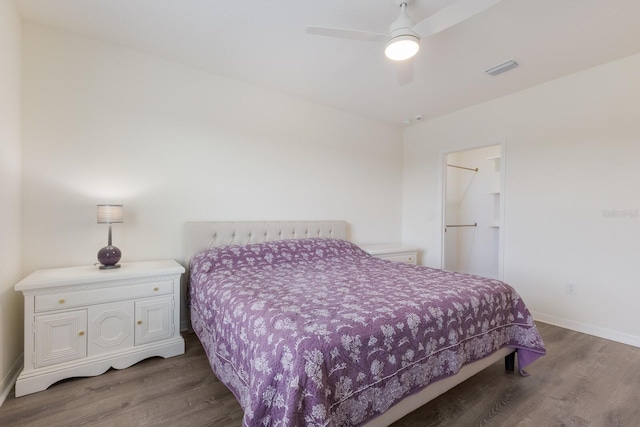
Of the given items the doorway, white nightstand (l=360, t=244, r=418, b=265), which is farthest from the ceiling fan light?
the doorway

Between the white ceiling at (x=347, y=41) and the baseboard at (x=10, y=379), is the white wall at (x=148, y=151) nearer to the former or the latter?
the white ceiling at (x=347, y=41)

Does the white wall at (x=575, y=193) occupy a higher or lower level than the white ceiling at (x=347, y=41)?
lower

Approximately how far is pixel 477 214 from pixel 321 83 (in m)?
3.73

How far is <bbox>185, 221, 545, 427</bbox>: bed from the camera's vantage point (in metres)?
1.15

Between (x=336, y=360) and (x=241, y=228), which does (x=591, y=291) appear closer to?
(x=336, y=360)

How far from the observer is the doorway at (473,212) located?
16.5 ft

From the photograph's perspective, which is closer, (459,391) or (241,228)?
(459,391)

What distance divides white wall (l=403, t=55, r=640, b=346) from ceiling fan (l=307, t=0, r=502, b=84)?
2219 mm

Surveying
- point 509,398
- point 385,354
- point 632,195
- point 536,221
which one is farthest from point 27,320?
point 632,195

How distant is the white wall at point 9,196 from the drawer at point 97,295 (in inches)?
9.5

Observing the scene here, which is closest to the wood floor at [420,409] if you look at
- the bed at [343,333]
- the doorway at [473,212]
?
the bed at [343,333]

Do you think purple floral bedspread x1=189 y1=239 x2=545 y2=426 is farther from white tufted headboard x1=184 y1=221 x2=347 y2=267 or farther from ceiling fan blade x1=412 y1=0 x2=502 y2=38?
ceiling fan blade x1=412 y1=0 x2=502 y2=38

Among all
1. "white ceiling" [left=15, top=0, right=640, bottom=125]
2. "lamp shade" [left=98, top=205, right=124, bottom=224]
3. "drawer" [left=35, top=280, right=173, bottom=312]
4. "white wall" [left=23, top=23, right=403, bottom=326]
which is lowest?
"drawer" [left=35, top=280, right=173, bottom=312]

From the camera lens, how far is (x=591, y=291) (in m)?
2.89
